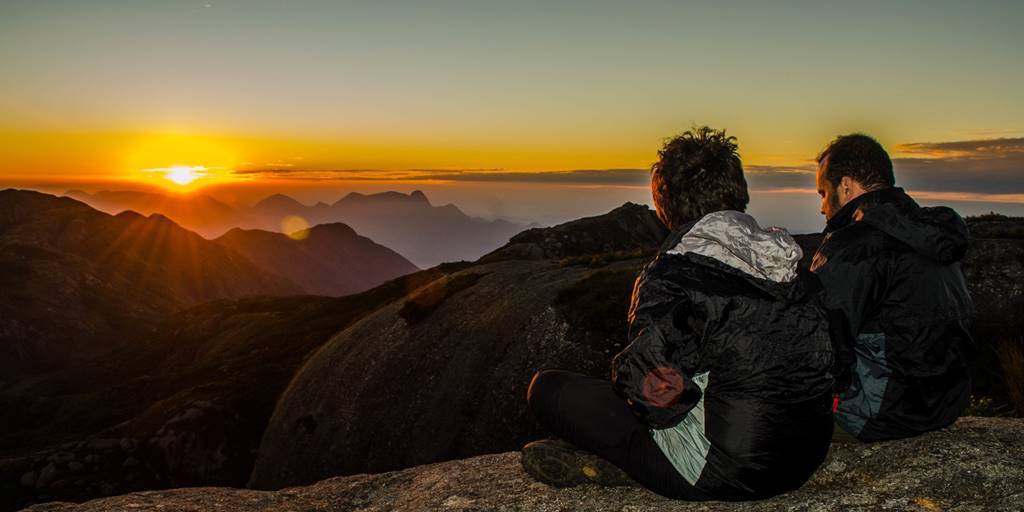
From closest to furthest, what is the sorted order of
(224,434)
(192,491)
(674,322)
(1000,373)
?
(674,322)
(192,491)
(1000,373)
(224,434)

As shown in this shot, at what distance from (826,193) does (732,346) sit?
11.1ft

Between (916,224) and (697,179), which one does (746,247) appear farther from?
(916,224)

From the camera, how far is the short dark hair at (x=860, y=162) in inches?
301

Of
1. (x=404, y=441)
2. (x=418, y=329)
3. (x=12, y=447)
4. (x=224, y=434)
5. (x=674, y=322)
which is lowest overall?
(x=12, y=447)

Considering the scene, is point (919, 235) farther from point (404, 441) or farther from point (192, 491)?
point (404, 441)

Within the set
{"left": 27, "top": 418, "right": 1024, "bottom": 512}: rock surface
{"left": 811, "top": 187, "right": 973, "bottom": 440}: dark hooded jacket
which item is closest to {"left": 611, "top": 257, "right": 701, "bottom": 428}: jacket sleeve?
{"left": 811, "top": 187, "right": 973, "bottom": 440}: dark hooded jacket

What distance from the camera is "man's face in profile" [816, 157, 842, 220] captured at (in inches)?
313

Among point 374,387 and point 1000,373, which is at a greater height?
point 1000,373

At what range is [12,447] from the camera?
84.5m

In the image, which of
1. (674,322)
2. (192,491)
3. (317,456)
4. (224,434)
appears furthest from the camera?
(224,434)

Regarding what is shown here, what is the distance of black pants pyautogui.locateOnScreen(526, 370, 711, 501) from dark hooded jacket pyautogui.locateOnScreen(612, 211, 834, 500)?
0.81m

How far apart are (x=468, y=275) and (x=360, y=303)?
170 feet

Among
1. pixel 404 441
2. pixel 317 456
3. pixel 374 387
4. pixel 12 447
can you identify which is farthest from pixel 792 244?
pixel 12 447

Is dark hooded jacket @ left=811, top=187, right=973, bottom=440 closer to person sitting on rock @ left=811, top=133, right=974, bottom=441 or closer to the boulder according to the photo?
person sitting on rock @ left=811, top=133, right=974, bottom=441
